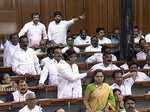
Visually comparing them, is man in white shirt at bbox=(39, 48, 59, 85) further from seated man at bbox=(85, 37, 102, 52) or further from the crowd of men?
seated man at bbox=(85, 37, 102, 52)

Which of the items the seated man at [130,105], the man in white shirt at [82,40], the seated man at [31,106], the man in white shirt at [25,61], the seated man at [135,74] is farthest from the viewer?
the man in white shirt at [82,40]

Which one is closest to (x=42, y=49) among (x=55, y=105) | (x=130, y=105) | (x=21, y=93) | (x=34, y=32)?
(x=34, y=32)

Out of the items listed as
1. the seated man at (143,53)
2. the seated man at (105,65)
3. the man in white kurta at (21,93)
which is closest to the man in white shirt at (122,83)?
the seated man at (105,65)

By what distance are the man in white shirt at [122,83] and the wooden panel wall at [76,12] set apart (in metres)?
3.62

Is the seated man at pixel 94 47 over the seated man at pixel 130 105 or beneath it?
over

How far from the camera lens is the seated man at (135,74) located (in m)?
6.36

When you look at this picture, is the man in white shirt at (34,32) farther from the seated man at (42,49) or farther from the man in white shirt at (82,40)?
the man in white shirt at (82,40)

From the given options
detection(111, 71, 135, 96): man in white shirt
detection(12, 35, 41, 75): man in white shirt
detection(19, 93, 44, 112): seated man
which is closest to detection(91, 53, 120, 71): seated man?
detection(111, 71, 135, 96): man in white shirt

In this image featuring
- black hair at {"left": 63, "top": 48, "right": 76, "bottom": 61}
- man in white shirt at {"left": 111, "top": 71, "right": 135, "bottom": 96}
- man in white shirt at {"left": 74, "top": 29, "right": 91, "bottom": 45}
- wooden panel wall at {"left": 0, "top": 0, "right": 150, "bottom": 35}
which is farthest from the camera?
wooden panel wall at {"left": 0, "top": 0, "right": 150, "bottom": 35}

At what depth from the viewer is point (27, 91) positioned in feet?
18.6

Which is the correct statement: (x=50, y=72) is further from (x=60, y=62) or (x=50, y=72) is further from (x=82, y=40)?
(x=82, y=40)

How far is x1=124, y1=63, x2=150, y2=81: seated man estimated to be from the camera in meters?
6.36

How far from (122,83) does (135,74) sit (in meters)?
0.34

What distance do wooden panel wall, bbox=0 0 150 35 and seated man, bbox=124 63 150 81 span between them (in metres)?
3.37
